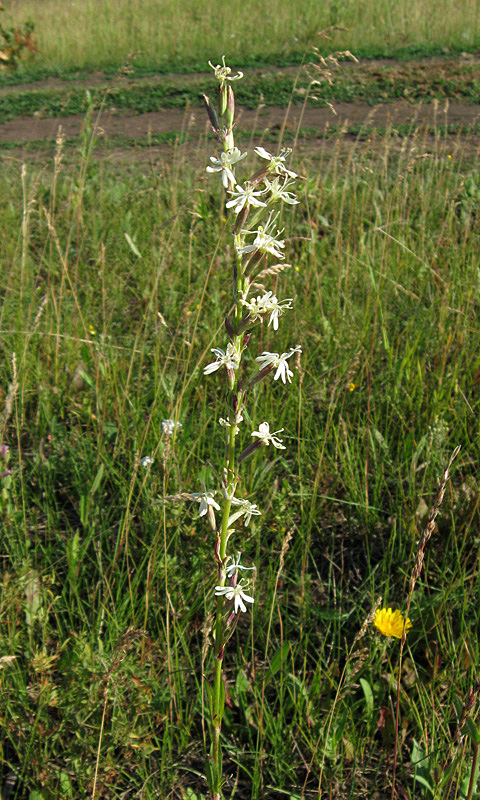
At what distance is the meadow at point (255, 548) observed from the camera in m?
1.49

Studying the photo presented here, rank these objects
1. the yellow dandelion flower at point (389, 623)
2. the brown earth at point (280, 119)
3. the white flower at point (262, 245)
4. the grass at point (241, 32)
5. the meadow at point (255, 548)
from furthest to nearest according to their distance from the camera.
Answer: the grass at point (241, 32)
the brown earth at point (280, 119)
the yellow dandelion flower at point (389, 623)
the meadow at point (255, 548)
the white flower at point (262, 245)

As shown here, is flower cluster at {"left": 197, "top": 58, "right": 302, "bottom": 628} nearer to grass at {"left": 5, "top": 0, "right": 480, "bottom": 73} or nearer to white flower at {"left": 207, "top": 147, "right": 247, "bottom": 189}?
white flower at {"left": 207, "top": 147, "right": 247, "bottom": 189}

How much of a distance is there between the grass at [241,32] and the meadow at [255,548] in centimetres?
952

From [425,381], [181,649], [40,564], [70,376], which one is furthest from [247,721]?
[70,376]

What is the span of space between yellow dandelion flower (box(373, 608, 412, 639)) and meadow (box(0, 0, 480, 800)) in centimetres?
9

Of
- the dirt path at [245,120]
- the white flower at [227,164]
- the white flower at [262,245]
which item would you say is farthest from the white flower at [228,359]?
the dirt path at [245,120]

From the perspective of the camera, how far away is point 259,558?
1.93m

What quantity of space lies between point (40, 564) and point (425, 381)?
5.45 ft

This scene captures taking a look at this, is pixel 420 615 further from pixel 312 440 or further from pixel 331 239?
pixel 331 239

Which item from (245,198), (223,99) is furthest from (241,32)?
(245,198)

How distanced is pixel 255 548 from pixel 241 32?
1342 centimetres

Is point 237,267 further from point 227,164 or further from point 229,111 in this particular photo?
point 229,111

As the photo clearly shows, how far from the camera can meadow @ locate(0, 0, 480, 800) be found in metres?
1.49

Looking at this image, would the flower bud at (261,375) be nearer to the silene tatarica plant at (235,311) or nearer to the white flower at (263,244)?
the silene tatarica plant at (235,311)
